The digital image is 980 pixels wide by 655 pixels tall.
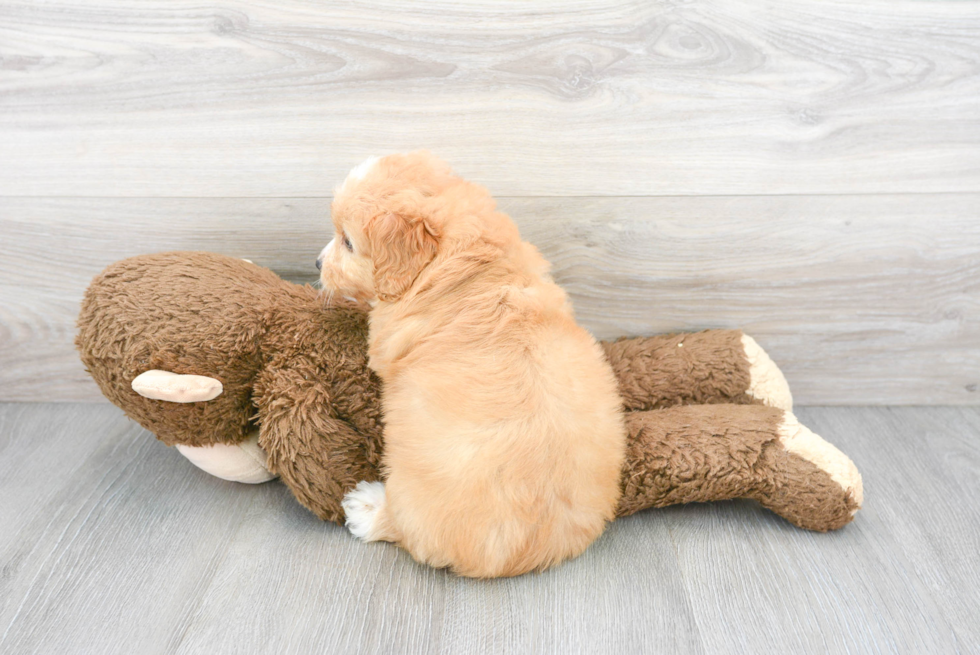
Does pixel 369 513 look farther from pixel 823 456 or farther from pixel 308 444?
pixel 823 456

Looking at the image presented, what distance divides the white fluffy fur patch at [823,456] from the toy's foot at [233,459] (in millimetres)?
A: 972

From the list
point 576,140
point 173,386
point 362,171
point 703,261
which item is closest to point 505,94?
point 576,140

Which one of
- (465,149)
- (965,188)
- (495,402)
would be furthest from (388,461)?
(965,188)

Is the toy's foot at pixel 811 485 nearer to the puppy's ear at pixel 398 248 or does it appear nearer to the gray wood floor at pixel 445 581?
the gray wood floor at pixel 445 581

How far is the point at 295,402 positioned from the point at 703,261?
88 centimetres

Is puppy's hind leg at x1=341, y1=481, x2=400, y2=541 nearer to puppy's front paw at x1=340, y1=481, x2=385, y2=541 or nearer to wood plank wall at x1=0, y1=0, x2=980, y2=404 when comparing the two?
puppy's front paw at x1=340, y1=481, x2=385, y2=541

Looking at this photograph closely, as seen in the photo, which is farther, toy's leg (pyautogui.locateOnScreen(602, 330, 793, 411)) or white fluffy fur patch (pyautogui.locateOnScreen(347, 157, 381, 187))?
toy's leg (pyautogui.locateOnScreen(602, 330, 793, 411))

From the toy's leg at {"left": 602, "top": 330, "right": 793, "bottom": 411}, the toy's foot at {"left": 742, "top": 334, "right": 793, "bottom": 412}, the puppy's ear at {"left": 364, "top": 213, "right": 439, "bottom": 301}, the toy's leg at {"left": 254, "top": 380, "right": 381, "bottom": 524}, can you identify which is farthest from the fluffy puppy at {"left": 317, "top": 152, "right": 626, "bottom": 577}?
the toy's foot at {"left": 742, "top": 334, "right": 793, "bottom": 412}

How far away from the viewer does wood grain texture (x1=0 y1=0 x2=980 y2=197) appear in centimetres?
124

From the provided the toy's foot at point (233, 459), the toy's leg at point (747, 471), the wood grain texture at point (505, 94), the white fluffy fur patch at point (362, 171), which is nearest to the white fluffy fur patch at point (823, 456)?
the toy's leg at point (747, 471)

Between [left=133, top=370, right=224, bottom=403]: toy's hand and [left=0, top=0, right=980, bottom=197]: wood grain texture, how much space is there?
45cm

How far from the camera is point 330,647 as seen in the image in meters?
0.97

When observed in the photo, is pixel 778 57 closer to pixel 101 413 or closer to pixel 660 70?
pixel 660 70

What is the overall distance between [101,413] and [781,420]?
1.49m
